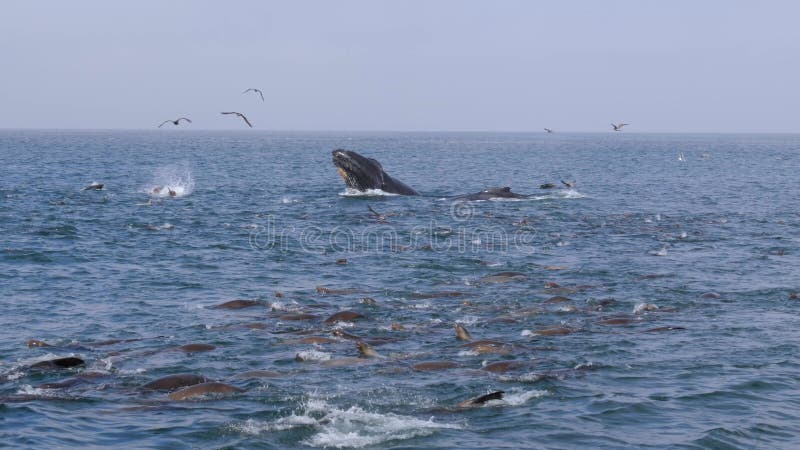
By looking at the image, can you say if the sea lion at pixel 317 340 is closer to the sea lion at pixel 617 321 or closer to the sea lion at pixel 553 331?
the sea lion at pixel 553 331

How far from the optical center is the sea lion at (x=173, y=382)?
42.5 ft

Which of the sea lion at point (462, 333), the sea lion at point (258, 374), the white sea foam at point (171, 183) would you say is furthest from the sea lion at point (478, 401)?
the white sea foam at point (171, 183)

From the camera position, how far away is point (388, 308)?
18.8 metres

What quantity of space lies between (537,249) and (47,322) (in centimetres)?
1482

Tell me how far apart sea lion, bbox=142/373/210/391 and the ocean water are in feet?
0.70

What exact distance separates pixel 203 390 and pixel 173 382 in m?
0.55

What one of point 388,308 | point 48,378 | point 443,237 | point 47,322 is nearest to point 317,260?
point 443,237

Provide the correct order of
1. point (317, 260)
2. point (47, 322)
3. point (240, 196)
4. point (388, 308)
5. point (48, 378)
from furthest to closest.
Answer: point (240, 196) → point (317, 260) → point (388, 308) → point (47, 322) → point (48, 378)

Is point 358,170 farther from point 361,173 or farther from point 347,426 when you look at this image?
point 347,426

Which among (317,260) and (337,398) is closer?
(337,398)

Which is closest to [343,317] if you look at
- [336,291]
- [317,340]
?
[317,340]

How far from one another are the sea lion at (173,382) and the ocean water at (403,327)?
0.70ft

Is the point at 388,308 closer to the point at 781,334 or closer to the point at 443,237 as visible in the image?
the point at 781,334

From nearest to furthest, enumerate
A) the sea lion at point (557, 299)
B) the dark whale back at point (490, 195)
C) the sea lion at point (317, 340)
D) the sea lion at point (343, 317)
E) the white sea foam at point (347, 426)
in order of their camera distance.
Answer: the white sea foam at point (347, 426)
the sea lion at point (317, 340)
the sea lion at point (343, 317)
the sea lion at point (557, 299)
the dark whale back at point (490, 195)
